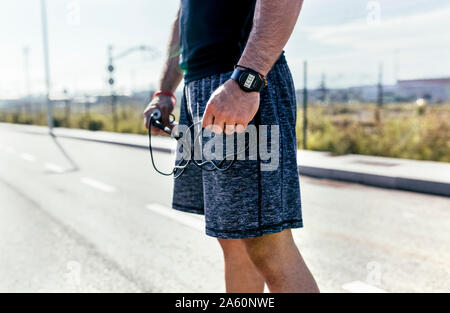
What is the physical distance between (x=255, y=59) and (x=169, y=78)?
0.78 meters

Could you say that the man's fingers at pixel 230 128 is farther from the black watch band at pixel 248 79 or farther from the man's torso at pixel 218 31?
the man's torso at pixel 218 31

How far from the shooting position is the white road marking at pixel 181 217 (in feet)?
14.8

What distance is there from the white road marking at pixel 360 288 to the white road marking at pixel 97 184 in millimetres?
4240

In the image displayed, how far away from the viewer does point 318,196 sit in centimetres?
599

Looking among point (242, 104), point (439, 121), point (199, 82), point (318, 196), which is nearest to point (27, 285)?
point (199, 82)

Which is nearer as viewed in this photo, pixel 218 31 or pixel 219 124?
pixel 219 124

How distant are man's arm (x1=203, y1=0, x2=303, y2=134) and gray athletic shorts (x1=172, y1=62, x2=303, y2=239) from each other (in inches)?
5.9

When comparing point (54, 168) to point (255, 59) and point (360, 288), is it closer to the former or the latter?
point (360, 288)

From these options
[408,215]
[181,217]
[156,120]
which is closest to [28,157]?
[181,217]

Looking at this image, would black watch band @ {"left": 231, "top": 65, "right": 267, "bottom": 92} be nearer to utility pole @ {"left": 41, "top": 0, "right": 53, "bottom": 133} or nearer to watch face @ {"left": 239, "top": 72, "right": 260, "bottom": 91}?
watch face @ {"left": 239, "top": 72, "right": 260, "bottom": 91}

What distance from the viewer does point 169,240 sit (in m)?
4.07

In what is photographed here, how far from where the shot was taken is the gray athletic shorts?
143 centimetres

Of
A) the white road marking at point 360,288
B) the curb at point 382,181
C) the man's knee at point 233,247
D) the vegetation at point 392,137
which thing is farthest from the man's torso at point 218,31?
the vegetation at point 392,137

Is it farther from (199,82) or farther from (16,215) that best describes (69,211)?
(199,82)
